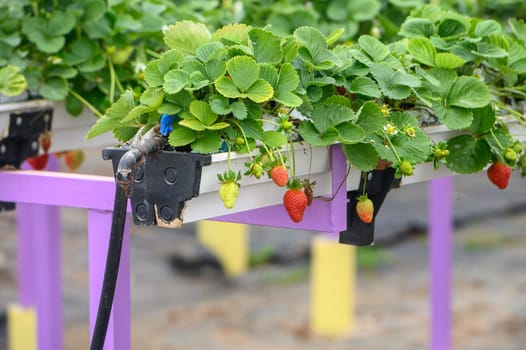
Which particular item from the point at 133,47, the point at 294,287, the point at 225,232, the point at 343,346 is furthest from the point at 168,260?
the point at 133,47

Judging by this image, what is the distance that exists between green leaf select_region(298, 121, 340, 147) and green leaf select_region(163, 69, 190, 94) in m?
0.21

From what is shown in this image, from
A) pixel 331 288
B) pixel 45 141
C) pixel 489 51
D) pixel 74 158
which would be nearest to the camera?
pixel 489 51

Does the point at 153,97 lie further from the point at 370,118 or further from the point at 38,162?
the point at 38,162

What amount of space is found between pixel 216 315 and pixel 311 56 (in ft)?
13.1

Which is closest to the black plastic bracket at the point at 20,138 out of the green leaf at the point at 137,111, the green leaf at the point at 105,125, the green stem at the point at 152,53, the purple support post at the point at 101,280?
the green stem at the point at 152,53

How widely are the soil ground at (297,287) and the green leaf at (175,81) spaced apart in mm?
3606

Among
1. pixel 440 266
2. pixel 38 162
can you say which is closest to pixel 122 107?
pixel 38 162

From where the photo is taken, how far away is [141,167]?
60.9 inches

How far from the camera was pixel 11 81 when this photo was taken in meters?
2.13

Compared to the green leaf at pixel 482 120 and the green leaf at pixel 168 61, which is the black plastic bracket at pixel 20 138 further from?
the green leaf at pixel 482 120

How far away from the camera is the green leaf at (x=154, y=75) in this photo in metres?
1.61

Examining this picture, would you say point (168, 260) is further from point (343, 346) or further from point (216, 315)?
point (343, 346)

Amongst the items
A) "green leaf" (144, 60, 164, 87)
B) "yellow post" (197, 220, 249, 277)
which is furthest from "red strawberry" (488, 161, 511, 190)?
"yellow post" (197, 220, 249, 277)

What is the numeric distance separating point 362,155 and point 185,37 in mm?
360
